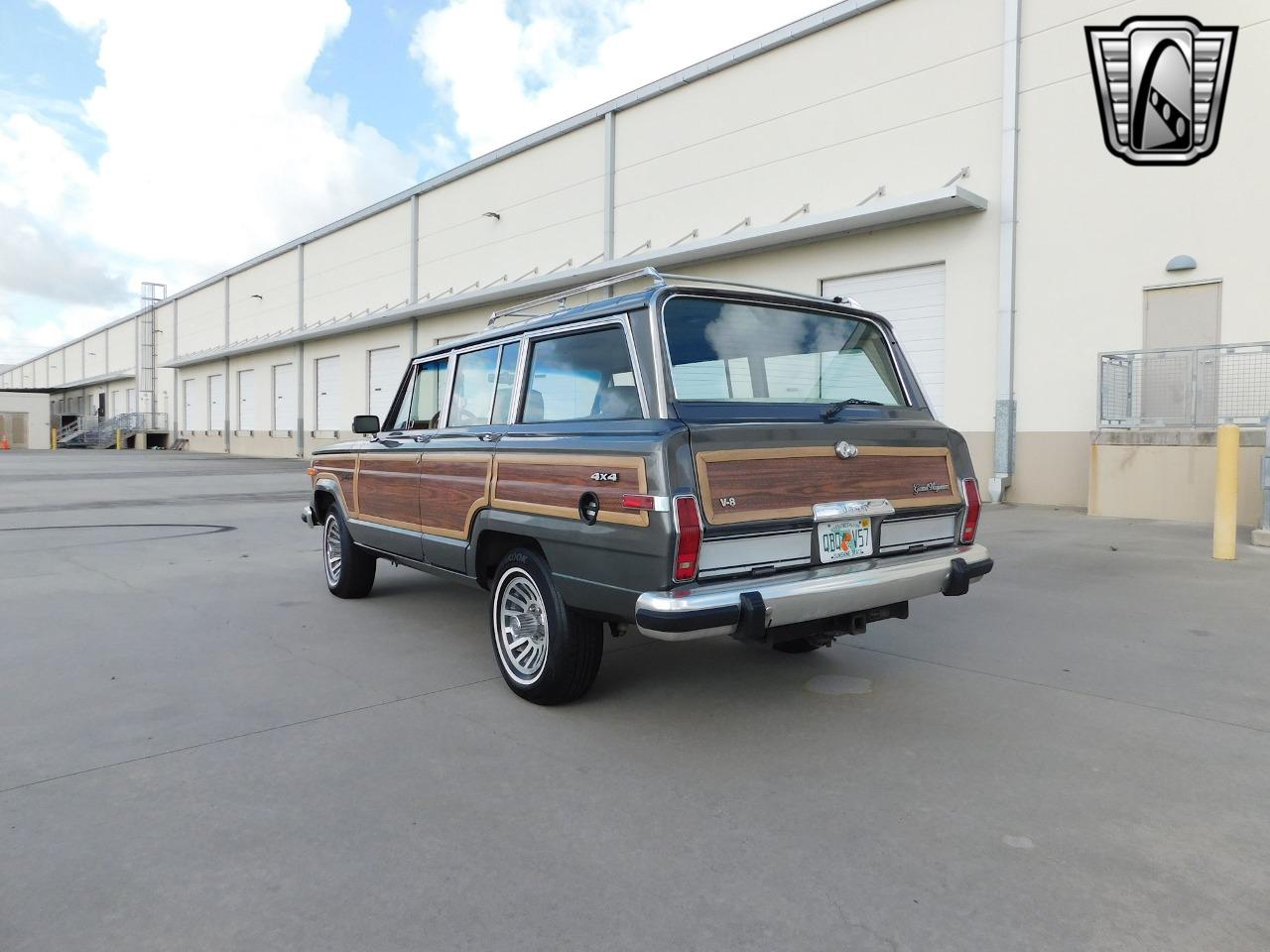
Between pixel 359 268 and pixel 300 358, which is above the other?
pixel 359 268

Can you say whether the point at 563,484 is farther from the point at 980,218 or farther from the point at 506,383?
the point at 980,218

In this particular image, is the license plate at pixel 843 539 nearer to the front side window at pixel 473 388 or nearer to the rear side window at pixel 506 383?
the rear side window at pixel 506 383

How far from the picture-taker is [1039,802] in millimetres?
3002

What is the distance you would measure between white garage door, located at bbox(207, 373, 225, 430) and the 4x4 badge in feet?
137

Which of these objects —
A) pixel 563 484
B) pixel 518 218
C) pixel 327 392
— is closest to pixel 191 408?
pixel 327 392

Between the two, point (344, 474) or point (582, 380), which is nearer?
point (582, 380)

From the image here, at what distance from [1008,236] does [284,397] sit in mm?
31602

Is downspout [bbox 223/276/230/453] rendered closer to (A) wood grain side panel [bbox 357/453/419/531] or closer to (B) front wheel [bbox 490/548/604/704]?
(A) wood grain side panel [bbox 357/453/419/531]

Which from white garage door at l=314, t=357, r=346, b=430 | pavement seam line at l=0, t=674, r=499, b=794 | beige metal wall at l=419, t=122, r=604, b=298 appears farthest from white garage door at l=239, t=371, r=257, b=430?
pavement seam line at l=0, t=674, r=499, b=794

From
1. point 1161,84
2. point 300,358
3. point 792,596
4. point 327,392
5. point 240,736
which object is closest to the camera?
point 792,596

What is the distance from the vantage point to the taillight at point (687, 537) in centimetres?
323

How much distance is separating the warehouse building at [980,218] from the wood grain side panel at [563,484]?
34.1 ft

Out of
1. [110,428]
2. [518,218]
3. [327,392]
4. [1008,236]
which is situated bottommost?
[110,428]

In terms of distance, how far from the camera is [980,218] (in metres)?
13.7
